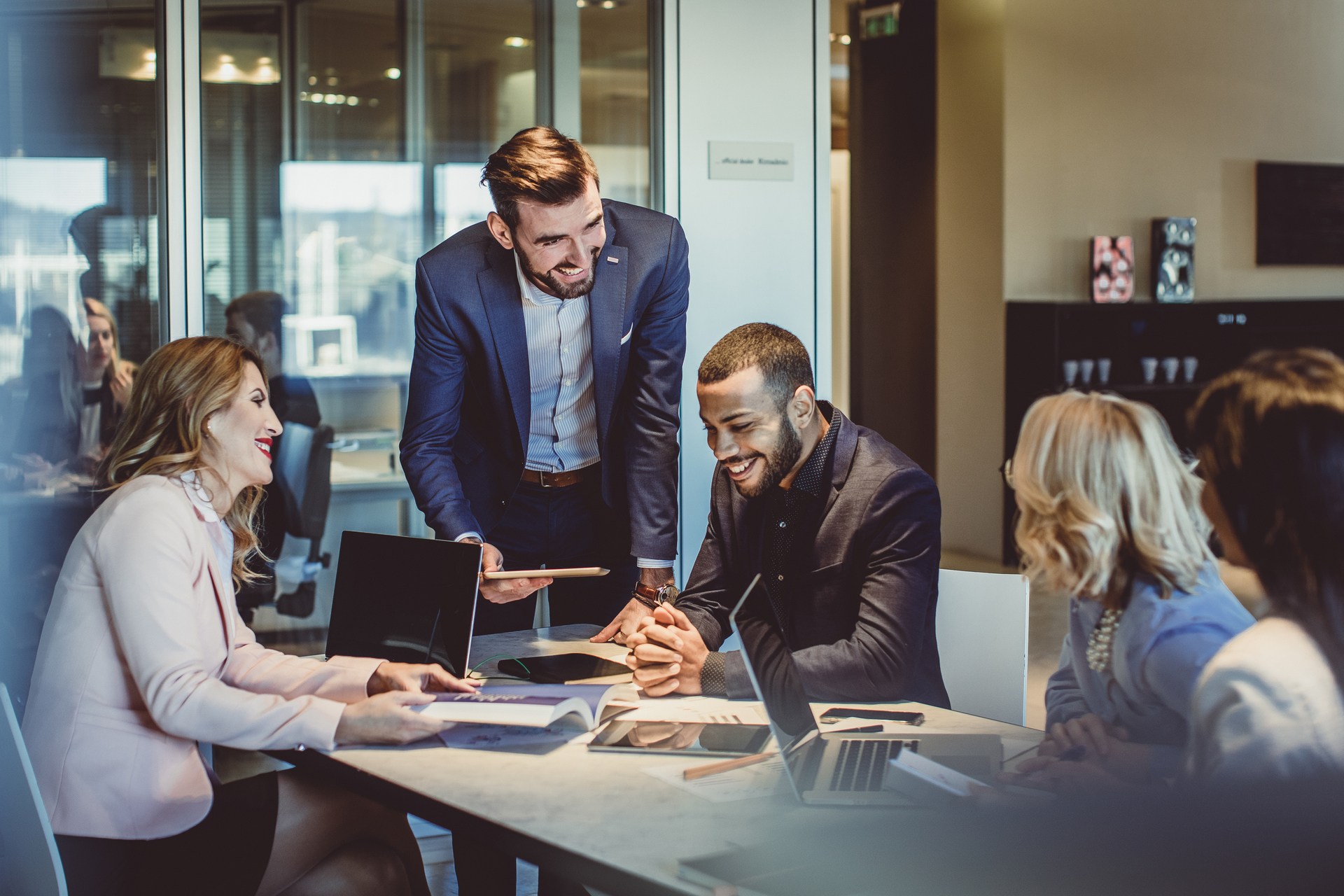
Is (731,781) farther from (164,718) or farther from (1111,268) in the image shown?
(1111,268)

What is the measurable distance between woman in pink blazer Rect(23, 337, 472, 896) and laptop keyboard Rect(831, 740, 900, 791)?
0.62 meters

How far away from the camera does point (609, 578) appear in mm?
2809

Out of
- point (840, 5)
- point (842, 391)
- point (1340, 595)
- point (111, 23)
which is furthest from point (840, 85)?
point (1340, 595)

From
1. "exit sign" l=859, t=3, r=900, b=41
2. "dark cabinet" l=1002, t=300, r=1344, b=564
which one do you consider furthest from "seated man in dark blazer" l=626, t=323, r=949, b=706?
"exit sign" l=859, t=3, r=900, b=41

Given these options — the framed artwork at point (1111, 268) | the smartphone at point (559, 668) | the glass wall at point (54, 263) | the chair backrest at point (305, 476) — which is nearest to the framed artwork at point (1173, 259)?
the framed artwork at point (1111, 268)

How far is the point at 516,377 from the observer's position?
266 centimetres

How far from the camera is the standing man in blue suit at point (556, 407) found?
2.65 m

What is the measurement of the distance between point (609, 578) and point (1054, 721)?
1.28 m

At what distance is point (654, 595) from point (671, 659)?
0.53m

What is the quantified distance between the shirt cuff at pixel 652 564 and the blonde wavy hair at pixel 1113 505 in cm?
117

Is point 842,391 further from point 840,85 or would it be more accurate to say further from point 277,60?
point 277,60

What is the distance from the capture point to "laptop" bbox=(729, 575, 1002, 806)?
1.49 metres

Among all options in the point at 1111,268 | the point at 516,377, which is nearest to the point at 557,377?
the point at 516,377

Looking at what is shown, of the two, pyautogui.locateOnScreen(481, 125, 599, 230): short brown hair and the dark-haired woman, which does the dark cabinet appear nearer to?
pyautogui.locateOnScreen(481, 125, 599, 230): short brown hair
